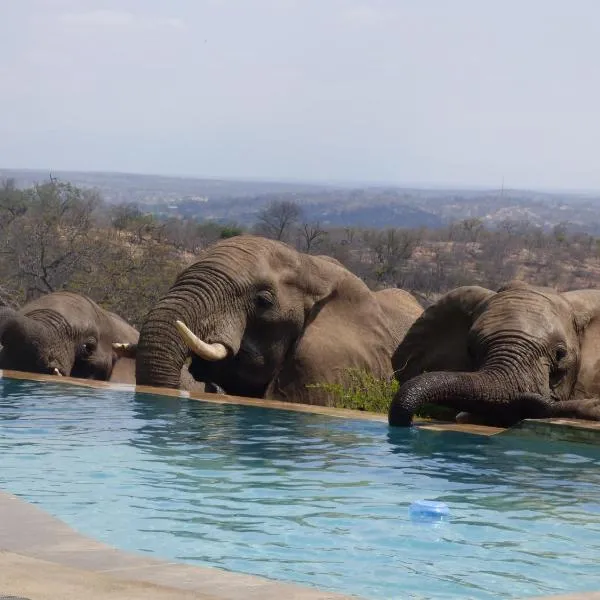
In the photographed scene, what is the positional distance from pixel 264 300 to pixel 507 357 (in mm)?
2950

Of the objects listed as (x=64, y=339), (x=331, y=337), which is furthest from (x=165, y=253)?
(x=331, y=337)

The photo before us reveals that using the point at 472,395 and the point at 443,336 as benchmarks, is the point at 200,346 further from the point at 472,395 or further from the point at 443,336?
the point at 472,395

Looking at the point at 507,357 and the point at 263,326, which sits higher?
the point at 507,357

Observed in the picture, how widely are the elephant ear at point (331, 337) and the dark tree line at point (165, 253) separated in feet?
24.1

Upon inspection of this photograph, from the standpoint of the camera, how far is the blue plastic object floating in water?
7.28 meters

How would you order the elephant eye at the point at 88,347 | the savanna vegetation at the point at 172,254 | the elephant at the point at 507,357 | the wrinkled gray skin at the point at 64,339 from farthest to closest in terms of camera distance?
the savanna vegetation at the point at 172,254 < the elephant eye at the point at 88,347 < the wrinkled gray skin at the point at 64,339 < the elephant at the point at 507,357

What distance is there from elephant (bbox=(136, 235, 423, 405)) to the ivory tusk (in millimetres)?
11

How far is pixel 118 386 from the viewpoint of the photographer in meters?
12.6

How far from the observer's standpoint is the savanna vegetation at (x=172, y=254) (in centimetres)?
2702

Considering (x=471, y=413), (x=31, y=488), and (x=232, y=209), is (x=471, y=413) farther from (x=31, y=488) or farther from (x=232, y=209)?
(x=232, y=209)

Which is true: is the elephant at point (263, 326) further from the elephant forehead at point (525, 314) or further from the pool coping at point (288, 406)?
the elephant forehead at point (525, 314)

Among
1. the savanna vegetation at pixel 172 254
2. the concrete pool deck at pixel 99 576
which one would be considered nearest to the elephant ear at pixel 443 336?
the savanna vegetation at pixel 172 254

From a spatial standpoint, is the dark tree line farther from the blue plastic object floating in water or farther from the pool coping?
the blue plastic object floating in water

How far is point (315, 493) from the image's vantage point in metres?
7.88
